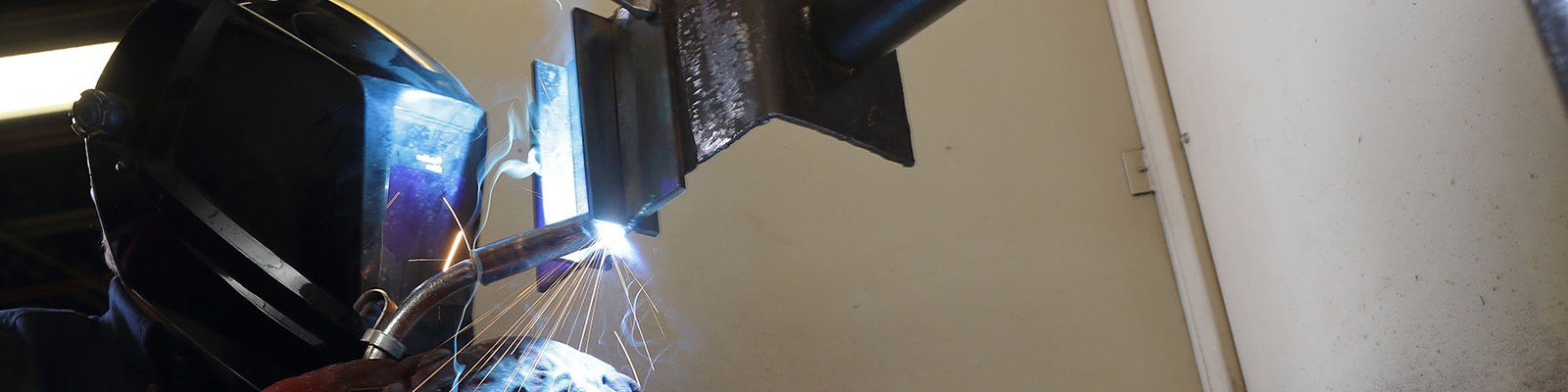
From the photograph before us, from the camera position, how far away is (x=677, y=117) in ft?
2.39

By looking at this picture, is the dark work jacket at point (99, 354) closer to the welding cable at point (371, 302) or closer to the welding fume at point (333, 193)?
the welding fume at point (333, 193)

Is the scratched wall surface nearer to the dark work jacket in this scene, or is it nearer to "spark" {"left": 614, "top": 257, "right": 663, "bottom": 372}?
"spark" {"left": 614, "top": 257, "right": 663, "bottom": 372}

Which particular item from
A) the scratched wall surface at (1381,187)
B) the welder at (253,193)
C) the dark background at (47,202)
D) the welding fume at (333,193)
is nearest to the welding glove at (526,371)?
the welding fume at (333,193)

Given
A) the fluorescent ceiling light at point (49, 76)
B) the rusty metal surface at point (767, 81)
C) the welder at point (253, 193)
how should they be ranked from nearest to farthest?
the rusty metal surface at point (767, 81) < the welder at point (253, 193) < the fluorescent ceiling light at point (49, 76)

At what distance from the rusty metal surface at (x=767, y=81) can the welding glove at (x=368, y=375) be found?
34cm

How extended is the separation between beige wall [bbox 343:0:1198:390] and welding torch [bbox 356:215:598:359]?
2.15 feet

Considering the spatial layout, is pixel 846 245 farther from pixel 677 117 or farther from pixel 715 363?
pixel 677 117

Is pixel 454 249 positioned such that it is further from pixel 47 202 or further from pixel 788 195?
pixel 47 202

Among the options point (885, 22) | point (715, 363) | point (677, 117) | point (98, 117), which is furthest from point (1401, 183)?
point (98, 117)

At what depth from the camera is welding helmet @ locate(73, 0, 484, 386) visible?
41.8 inches

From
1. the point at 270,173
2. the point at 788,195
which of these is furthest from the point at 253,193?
the point at 788,195

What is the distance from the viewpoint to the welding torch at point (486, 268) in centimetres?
80

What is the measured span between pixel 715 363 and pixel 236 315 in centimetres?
68

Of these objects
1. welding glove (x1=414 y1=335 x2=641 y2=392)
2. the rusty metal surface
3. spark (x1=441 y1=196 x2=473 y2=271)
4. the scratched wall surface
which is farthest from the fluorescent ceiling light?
the scratched wall surface
